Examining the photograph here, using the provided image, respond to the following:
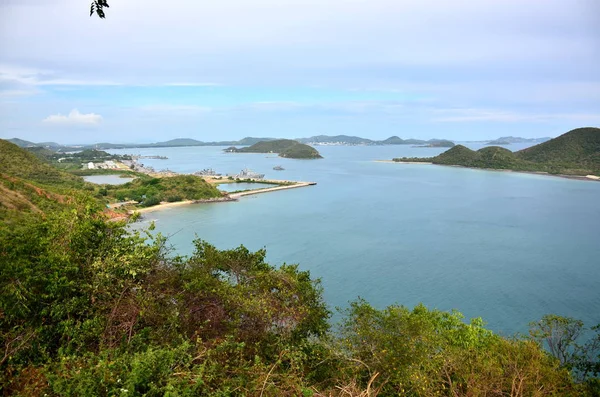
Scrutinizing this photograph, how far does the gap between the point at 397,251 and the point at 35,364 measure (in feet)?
56.8

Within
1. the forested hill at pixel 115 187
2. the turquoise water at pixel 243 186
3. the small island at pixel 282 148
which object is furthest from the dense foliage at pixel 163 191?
the small island at pixel 282 148

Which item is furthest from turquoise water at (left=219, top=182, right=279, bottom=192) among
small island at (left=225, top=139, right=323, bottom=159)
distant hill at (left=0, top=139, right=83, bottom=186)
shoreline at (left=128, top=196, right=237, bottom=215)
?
small island at (left=225, top=139, right=323, bottom=159)

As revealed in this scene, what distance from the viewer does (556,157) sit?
6594 cm

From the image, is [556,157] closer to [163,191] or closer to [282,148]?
[163,191]

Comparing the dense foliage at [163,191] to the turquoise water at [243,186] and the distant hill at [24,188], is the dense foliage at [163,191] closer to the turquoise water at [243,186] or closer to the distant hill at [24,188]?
the distant hill at [24,188]

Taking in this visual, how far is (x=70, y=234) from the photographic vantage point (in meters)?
5.17

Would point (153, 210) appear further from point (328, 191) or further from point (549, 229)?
point (549, 229)

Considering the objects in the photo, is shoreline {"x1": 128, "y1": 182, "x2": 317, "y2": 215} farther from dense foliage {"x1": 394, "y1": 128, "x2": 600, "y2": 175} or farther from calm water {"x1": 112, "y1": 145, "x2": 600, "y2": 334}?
dense foliage {"x1": 394, "y1": 128, "x2": 600, "y2": 175}

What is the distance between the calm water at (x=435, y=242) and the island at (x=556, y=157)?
1999 cm

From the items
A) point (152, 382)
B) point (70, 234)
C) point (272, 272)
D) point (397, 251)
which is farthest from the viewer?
point (397, 251)

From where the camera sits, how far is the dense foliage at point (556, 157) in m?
59.9

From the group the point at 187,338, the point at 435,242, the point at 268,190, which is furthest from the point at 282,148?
the point at 187,338

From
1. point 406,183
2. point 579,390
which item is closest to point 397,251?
point 579,390

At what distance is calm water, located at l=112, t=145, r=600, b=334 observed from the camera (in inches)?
542
